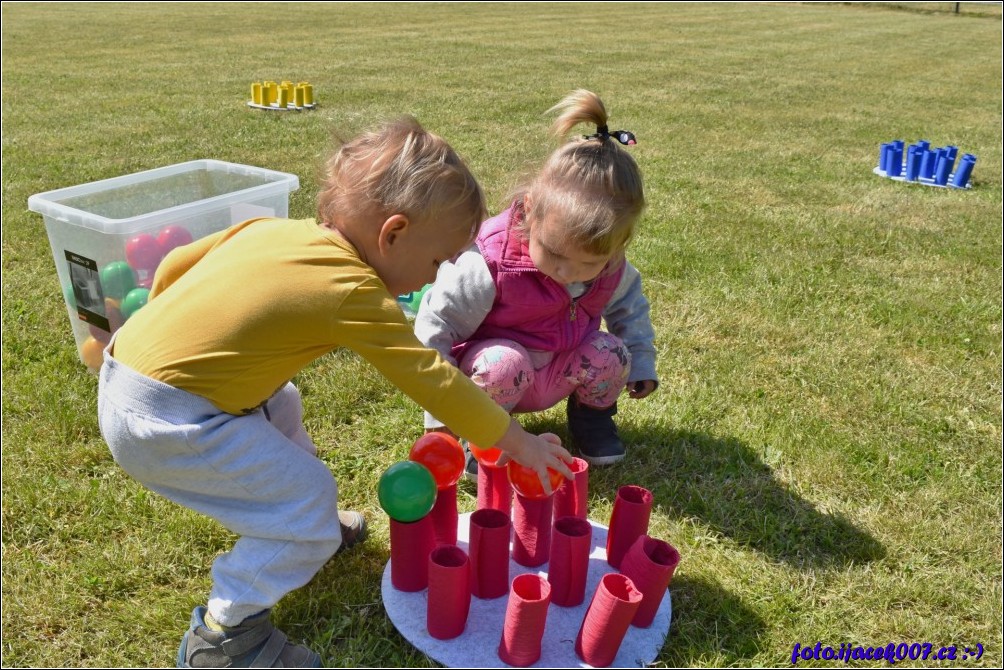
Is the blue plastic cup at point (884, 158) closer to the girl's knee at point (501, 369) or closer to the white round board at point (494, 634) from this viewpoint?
the girl's knee at point (501, 369)

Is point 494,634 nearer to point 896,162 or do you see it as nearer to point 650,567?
point 650,567

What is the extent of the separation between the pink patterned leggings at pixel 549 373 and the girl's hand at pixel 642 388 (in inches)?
3.1

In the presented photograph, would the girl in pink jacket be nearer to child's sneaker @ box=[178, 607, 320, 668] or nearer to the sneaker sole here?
the sneaker sole

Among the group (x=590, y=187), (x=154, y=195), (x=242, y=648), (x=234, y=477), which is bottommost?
(x=242, y=648)

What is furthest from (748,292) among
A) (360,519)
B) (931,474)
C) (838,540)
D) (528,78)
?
(528,78)

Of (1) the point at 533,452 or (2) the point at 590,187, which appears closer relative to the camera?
(1) the point at 533,452

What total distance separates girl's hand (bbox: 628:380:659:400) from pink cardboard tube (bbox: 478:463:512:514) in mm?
651

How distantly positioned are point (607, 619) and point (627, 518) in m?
0.34

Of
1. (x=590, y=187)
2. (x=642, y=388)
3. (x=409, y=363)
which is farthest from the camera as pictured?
(x=642, y=388)

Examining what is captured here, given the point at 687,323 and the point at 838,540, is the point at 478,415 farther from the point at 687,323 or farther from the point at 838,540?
the point at 687,323

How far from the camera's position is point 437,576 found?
1899 millimetres

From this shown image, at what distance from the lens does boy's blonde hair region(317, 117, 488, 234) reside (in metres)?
1.80

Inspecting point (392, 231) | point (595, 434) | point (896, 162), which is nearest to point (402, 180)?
point (392, 231)

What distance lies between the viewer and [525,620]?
1.86 meters
